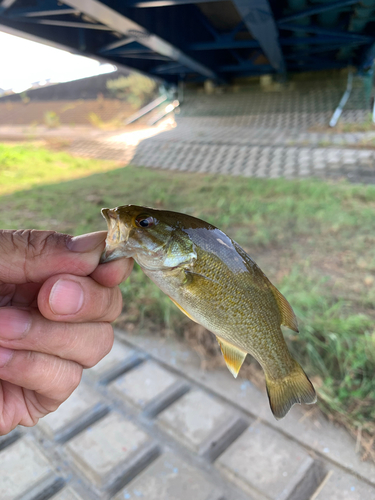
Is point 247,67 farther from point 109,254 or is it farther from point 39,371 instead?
point 39,371

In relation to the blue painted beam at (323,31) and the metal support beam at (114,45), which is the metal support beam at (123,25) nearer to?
the metal support beam at (114,45)

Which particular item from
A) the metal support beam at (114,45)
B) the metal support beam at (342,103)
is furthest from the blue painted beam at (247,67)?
the metal support beam at (114,45)

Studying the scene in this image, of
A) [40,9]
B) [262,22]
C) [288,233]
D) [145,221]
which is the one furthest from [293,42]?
[145,221]

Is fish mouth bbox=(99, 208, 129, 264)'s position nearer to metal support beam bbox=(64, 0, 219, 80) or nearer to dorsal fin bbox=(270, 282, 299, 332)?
dorsal fin bbox=(270, 282, 299, 332)

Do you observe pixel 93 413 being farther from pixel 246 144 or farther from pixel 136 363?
pixel 246 144

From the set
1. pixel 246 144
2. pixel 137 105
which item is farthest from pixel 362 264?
pixel 137 105
